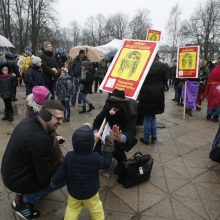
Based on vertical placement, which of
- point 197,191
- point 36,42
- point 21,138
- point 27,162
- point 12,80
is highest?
point 36,42

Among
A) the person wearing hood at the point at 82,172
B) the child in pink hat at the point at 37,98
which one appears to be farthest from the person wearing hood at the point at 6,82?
the person wearing hood at the point at 82,172

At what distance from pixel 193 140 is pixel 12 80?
464cm

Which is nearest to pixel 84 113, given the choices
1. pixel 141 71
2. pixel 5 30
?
pixel 141 71

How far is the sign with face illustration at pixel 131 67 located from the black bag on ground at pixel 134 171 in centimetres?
90

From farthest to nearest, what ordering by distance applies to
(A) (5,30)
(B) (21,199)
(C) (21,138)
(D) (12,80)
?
1. (A) (5,30)
2. (D) (12,80)
3. (B) (21,199)
4. (C) (21,138)

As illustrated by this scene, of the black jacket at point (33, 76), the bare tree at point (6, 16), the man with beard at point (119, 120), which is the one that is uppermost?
the bare tree at point (6, 16)

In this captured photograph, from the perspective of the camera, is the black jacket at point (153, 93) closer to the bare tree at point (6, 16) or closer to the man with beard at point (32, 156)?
the man with beard at point (32, 156)

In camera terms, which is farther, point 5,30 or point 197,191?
point 5,30

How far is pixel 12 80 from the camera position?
20.0 feet

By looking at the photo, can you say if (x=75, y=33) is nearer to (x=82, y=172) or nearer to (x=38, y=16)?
(x=38, y=16)

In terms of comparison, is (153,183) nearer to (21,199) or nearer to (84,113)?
(21,199)

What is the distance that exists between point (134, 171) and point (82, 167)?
127 centimetres

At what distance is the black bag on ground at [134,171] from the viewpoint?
3.26 m

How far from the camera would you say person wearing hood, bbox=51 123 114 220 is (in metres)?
2.18
